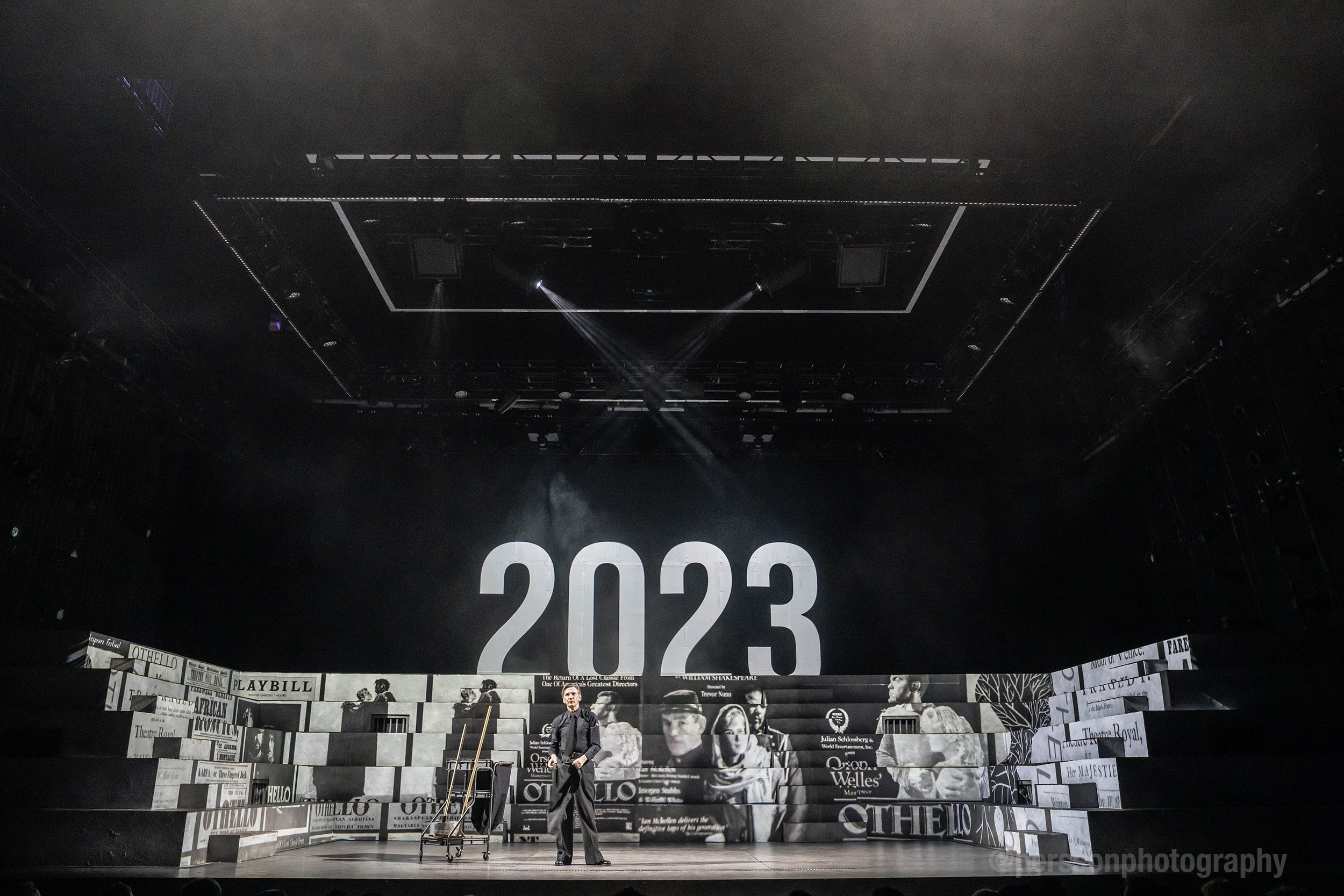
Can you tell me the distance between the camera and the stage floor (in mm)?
5535

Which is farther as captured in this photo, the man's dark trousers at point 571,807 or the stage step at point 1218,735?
the stage step at point 1218,735

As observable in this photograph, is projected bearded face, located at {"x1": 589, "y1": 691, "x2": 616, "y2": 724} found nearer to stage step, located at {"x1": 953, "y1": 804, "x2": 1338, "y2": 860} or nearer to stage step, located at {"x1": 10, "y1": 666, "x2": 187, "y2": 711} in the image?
stage step, located at {"x1": 10, "y1": 666, "x2": 187, "y2": 711}

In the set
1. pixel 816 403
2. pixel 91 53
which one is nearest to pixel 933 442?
pixel 816 403

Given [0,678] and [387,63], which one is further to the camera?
[0,678]

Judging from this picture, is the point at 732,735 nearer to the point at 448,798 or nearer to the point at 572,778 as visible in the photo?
the point at 572,778

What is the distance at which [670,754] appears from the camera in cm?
966

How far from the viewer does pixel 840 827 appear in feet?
30.7

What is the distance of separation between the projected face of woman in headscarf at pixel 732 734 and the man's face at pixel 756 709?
0.19ft

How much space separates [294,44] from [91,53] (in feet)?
4.33

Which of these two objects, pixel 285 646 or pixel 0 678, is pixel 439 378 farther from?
pixel 0 678

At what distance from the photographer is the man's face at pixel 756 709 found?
1005 cm

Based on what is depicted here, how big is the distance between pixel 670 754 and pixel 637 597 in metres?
3.02

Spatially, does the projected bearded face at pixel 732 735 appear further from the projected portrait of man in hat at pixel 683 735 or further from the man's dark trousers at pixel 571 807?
the man's dark trousers at pixel 571 807

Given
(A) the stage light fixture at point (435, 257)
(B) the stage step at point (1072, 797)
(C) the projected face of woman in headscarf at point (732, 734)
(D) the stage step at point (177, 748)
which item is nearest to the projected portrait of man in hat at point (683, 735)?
(C) the projected face of woman in headscarf at point (732, 734)
